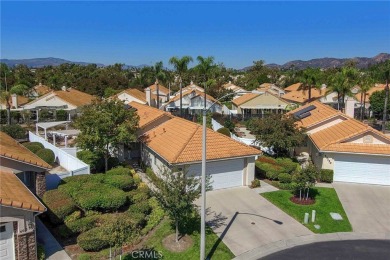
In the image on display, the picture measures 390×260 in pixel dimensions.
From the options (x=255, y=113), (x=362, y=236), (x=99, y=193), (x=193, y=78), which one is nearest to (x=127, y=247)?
(x=99, y=193)

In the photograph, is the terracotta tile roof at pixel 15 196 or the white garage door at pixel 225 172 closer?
the terracotta tile roof at pixel 15 196

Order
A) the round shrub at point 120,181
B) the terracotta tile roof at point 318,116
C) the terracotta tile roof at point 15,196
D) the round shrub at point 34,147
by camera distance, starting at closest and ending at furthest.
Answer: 1. the terracotta tile roof at point 15,196
2. the round shrub at point 120,181
3. the round shrub at point 34,147
4. the terracotta tile roof at point 318,116

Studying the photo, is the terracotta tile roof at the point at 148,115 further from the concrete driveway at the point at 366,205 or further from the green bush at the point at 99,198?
the concrete driveway at the point at 366,205

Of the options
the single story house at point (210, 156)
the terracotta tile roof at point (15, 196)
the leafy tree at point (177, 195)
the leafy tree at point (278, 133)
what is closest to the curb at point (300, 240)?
the leafy tree at point (177, 195)

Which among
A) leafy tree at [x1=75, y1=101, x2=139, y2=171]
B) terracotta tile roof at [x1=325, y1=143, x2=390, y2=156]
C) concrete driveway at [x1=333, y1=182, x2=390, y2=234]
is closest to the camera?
concrete driveway at [x1=333, y1=182, x2=390, y2=234]

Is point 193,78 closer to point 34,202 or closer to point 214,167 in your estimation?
point 214,167

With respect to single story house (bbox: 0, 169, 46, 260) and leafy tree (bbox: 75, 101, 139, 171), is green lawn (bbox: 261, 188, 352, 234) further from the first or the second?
single story house (bbox: 0, 169, 46, 260)

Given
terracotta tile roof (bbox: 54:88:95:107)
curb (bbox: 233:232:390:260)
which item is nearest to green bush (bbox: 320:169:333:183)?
curb (bbox: 233:232:390:260)

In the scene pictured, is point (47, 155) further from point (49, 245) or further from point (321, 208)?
point (321, 208)
